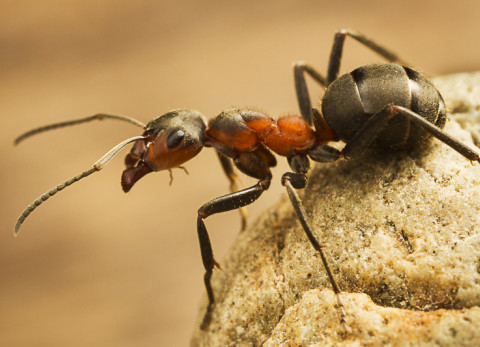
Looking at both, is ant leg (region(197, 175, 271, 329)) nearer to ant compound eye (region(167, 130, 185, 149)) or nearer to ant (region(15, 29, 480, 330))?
ant (region(15, 29, 480, 330))

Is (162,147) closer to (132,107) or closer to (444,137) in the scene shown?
(444,137)

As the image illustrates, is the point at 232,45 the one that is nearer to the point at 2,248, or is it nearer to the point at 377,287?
the point at 2,248

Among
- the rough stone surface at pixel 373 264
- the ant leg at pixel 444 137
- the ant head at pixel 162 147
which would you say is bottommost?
the rough stone surface at pixel 373 264

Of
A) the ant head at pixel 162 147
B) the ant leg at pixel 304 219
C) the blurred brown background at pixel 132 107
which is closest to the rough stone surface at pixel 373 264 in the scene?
the ant leg at pixel 304 219

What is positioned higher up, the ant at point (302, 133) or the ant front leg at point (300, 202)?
the ant at point (302, 133)

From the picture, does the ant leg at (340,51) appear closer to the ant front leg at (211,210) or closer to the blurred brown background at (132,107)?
the ant front leg at (211,210)

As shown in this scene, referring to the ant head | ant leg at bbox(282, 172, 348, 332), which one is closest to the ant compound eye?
the ant head
